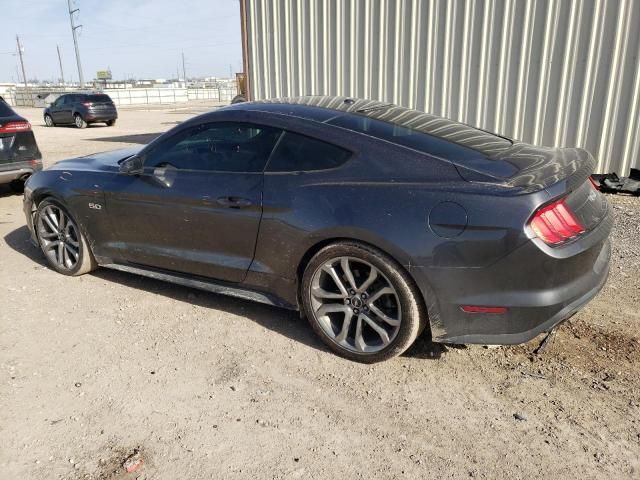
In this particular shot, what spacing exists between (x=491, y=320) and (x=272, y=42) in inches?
299

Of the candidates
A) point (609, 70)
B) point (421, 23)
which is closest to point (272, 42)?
point (421, 23)

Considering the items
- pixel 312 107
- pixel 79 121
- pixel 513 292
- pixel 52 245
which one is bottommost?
pixel 79 121

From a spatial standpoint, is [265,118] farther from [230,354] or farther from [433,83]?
[433,83]

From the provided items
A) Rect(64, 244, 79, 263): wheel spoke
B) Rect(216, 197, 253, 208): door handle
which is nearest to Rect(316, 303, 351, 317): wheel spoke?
Rect(216, 197, 253, 208): door handle

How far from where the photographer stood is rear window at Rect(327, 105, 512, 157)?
3.15 m

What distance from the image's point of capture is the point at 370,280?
3035 mm

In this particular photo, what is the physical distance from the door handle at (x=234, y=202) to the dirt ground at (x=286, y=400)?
87 centimetres

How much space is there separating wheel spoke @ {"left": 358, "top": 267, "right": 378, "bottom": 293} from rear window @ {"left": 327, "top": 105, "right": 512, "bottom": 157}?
0.76 m

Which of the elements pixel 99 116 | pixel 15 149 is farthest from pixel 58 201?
pixel 99 116

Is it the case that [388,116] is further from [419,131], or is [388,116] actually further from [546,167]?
[546,167]

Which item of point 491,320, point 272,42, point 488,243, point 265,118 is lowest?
point 491,320

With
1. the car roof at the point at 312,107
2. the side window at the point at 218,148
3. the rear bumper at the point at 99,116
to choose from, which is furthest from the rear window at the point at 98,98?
the car roof at the point at 312,107

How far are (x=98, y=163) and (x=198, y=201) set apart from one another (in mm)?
1420

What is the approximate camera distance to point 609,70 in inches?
266
